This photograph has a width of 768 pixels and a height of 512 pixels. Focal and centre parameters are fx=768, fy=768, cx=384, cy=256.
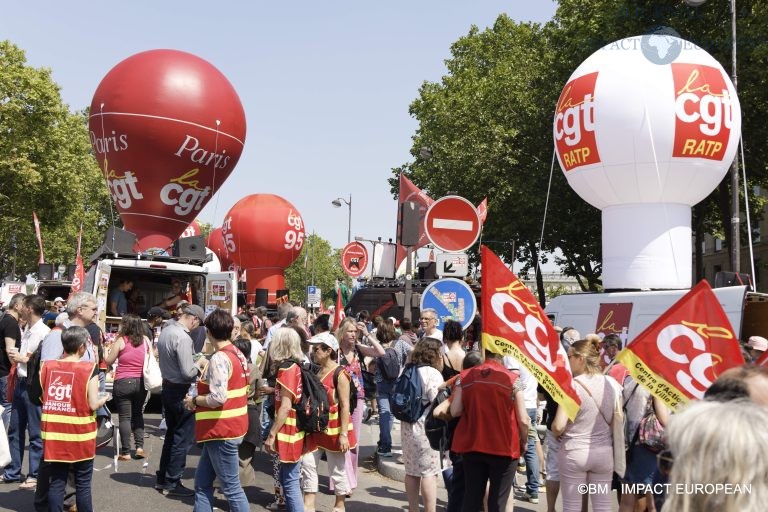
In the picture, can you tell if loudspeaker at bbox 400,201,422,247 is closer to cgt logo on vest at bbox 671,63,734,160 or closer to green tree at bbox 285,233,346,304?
cgt logo on vest at bbox 671,63,734,160

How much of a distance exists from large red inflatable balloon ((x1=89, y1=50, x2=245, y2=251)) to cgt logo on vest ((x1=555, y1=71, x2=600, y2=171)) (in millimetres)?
8203

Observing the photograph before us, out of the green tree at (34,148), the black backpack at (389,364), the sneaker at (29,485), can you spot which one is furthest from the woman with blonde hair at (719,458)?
the green tree at (34,148)

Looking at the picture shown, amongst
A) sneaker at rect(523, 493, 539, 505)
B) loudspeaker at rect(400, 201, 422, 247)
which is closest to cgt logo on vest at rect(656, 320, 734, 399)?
sneaker at rect(523, 493, 539, 505)

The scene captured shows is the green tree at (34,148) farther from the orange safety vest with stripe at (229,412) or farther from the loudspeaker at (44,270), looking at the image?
the orange safety vest with stripe at (229,412)

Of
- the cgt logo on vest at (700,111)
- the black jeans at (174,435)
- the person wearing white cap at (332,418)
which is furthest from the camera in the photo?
the cgt logo on vest at (700,111)

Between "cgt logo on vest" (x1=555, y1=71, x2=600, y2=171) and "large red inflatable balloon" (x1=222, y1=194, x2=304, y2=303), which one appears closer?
"cgt logo on vest" (x1=555, y1=71, x2=600, y2=171)

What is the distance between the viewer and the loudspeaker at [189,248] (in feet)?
49.4

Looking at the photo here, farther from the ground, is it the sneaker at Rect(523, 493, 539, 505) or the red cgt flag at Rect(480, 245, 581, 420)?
the red cgt flag at Rect(480, 245, 581, 420)

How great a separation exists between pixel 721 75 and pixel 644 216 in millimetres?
2871

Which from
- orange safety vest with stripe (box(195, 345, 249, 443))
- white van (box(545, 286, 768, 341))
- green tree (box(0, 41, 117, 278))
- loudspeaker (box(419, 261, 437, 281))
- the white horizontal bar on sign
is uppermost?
green tree (box(0, 41, 117, 278))

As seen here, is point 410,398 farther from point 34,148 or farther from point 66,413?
point 34,148

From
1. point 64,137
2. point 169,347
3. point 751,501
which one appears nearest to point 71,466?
point 169,347

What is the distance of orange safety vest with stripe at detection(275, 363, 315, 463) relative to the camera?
233 inches

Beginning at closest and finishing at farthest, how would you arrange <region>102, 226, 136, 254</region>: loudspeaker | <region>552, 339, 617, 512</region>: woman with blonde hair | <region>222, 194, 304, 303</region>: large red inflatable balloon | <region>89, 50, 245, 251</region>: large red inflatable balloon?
1. <region>552, 339, 617, 512</region>: woman with blonde hair
2. <region>102, 226, 136, 254</region>: loudspeaker
3. <region>89, 50, 245, 251</region>: large red inflatable balloon
4. <region>222, 194, 304, 303</region>: large red inflatable balloon
